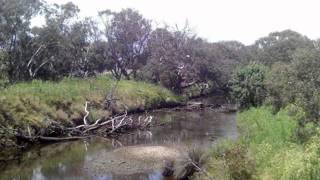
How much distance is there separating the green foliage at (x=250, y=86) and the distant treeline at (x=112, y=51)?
8.89 m

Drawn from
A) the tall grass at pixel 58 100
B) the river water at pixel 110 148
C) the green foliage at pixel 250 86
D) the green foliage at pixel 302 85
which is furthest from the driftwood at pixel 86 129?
the green foliage at pixel 302 85

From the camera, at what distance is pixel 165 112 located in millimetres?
63906

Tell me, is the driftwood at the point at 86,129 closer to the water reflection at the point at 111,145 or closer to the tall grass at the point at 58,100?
the tall grass at the point at 58,100

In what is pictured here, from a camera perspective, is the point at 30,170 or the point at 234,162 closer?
the point at 234,162

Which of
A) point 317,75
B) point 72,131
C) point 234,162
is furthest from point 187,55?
point 234,162

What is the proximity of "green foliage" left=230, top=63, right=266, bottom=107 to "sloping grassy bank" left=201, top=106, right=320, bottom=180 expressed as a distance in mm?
16832

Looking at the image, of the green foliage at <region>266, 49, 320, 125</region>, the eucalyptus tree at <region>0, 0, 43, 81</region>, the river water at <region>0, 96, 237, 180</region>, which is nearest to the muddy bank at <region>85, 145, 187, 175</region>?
the river water at <region>0, 96, 237, 180</region>

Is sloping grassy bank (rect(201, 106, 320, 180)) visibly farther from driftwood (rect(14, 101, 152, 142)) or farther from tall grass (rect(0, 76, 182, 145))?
tall grass (rect(0, 76, 182, 145))

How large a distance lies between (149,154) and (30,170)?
27.6ft

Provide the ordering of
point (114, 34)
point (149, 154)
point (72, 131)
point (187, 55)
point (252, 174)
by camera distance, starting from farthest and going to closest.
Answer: point (114, 34) < point (187, 55) < point (72, 131) < point (149, 154) < point (252, 174)

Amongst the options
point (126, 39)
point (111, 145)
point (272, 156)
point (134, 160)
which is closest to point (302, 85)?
point (272, 156)

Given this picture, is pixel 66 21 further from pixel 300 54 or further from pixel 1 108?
pixel 300 54

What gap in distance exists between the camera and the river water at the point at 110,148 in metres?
29.7

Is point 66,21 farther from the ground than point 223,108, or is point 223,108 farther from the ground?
point 66,21
